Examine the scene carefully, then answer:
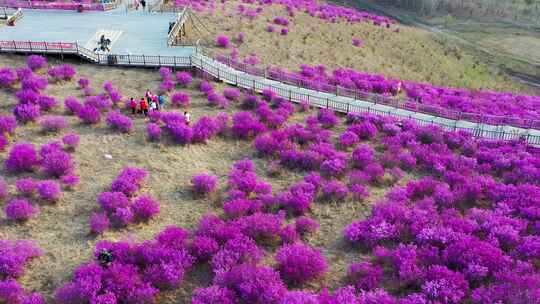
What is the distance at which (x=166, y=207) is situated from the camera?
2003cm

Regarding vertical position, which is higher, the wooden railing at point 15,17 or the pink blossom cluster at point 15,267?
the wooden railing at point 15,17

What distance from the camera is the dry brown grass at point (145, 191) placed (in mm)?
16484

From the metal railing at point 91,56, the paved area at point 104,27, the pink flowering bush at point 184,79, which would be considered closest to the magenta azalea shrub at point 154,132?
the pink flowering bush at point 184,79

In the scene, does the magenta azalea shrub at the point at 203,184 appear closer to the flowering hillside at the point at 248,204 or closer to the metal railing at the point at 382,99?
the flowering hillside at the point at 248,204

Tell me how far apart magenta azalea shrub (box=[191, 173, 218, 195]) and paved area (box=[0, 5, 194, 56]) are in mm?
17497

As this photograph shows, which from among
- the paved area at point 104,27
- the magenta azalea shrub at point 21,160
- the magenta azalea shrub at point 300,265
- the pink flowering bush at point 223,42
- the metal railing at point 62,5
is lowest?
the magenta azalea shrub at point 300,265

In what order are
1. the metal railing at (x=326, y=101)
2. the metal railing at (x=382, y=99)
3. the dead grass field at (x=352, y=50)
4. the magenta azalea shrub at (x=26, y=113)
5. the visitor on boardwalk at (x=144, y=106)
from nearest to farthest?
the magenta azalea shrub at (x=26, y=113) → the visitor on boardwalk at (x=144, y=106) → the metal railing at (x=326, y=101) → the metal railing at (x=382, y=99) → the dead grass field at (x=352, y=50)

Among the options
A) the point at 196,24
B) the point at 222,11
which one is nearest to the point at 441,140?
the point at 196,24

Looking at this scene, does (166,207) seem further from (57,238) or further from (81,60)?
(81,60)

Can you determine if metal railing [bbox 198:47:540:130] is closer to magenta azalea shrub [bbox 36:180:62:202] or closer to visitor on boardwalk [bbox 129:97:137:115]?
visitor on boardwalk [bbox 129:97:137:115]

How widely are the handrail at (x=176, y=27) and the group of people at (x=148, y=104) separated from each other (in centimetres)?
1023

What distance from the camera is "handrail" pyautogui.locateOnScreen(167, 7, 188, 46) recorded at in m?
37.7

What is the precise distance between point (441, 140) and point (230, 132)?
1191 centimetres

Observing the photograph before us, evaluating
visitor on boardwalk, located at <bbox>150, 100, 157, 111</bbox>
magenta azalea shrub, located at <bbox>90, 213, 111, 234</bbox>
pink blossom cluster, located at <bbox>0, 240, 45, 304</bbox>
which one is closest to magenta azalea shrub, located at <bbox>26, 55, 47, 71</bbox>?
visitor on boardwalk, located at <bbox>150, 100, 157, 111</bbox>
